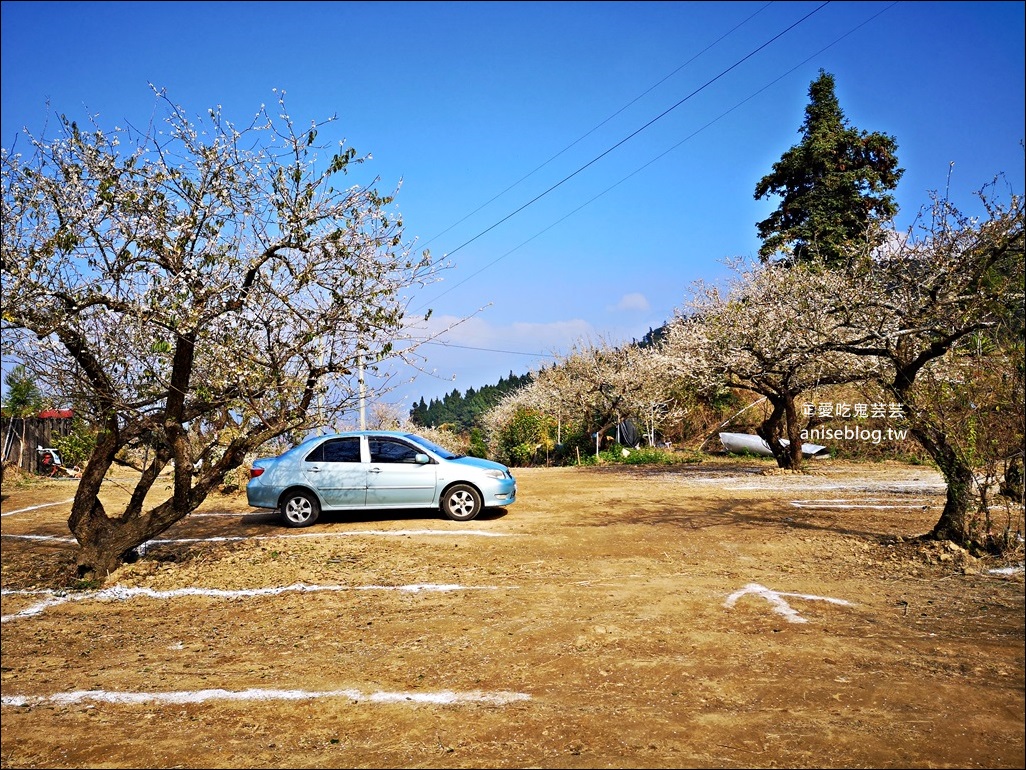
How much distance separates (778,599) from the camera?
6512 millimetres

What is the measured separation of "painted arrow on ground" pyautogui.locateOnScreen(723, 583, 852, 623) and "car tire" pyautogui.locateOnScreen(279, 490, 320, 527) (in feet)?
22.9

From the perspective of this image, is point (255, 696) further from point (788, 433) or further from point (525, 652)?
point (788, 433)

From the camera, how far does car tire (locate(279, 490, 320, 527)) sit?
36.9 feet

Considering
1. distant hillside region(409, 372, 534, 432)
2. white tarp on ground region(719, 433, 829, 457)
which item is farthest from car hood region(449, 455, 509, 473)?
distant hillside region(409, 372, 534, 432)

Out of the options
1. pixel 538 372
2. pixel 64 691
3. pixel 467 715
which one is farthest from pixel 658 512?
pixel 538 372

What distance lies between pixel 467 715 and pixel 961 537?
21.0ft

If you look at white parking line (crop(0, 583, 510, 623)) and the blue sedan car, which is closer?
white parking line (crop(0, 583, 510, 623))

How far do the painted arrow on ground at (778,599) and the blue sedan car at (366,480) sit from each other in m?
Result: 5.22

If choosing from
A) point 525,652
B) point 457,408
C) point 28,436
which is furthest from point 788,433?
point 457,408

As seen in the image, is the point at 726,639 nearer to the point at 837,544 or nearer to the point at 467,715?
the point at 467,715

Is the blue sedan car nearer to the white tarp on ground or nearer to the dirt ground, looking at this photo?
the dirt ground

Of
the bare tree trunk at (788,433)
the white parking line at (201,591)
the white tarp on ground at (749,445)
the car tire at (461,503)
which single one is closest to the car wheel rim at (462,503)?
the car tire at (461,503)

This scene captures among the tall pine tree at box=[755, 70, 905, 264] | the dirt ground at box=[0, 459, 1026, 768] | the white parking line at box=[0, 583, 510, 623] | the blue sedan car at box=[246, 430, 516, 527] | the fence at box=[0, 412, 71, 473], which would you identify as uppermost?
the tall pine tree at box=[755, 70, 905, 264]

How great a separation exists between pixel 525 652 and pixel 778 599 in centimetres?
259
